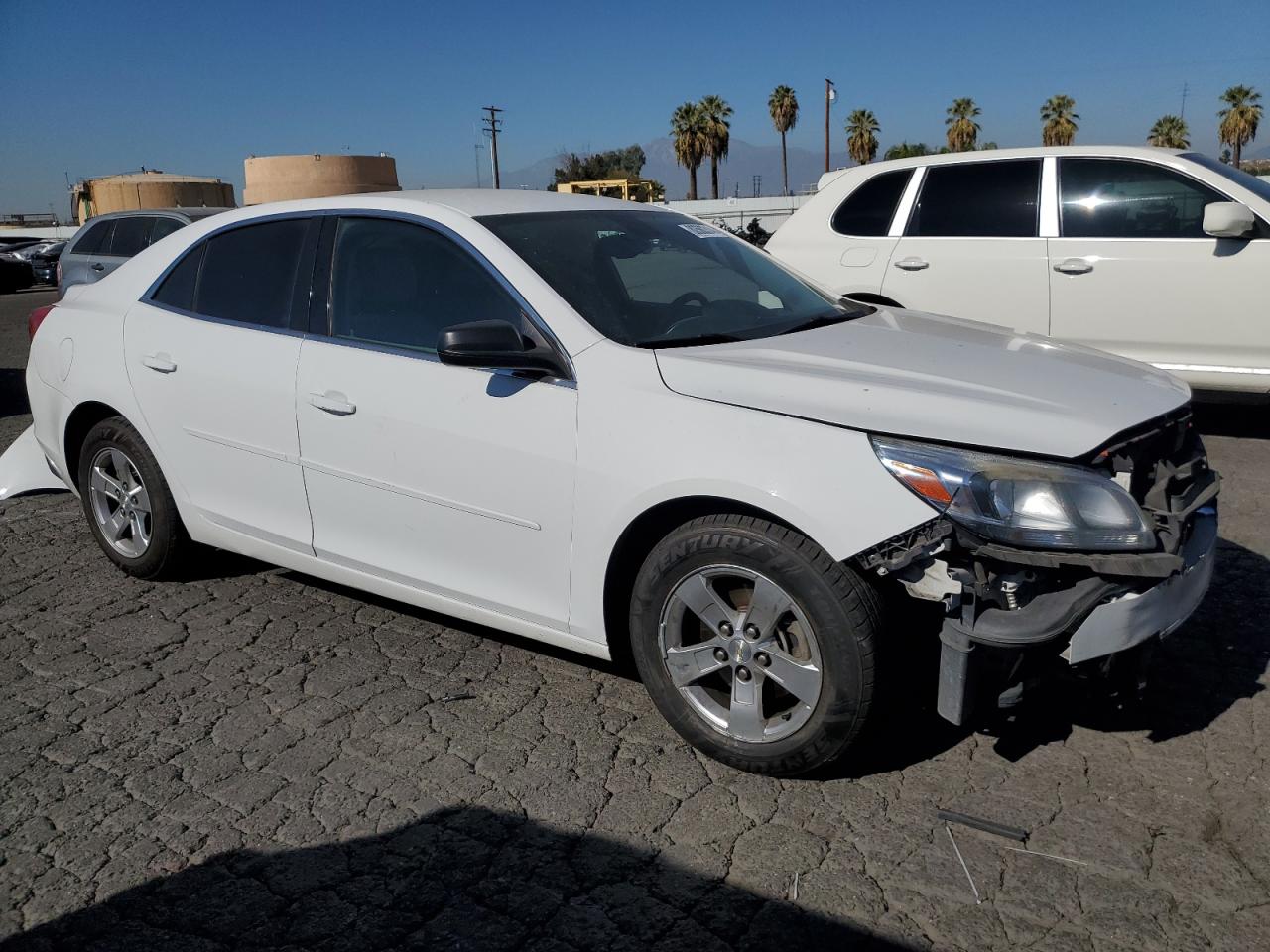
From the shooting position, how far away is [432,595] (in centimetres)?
376

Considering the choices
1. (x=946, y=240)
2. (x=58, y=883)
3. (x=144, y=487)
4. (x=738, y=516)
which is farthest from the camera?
(x=946, y=240)

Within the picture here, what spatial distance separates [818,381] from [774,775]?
1.15 metres

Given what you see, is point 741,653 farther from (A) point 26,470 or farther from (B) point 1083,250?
(B) point 1083,250

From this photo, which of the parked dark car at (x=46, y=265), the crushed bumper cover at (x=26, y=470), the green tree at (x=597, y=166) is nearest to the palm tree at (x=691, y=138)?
the green tree at (x=597, y=166)

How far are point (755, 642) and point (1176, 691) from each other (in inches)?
63.7

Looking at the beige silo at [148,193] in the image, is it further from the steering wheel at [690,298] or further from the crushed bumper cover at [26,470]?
the steering wheel at [690,298]

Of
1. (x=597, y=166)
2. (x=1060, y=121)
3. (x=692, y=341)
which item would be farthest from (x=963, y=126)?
(x=692, y=341)

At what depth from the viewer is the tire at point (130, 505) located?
4613 mm

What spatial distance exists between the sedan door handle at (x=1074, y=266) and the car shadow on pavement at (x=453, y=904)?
5.34 meters

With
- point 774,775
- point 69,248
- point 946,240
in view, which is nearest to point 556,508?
point 774,775

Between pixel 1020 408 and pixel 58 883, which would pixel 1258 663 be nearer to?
pixel 1020 408

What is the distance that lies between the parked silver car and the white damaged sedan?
919 cm

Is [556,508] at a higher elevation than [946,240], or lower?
lower

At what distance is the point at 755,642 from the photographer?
3055 mm
